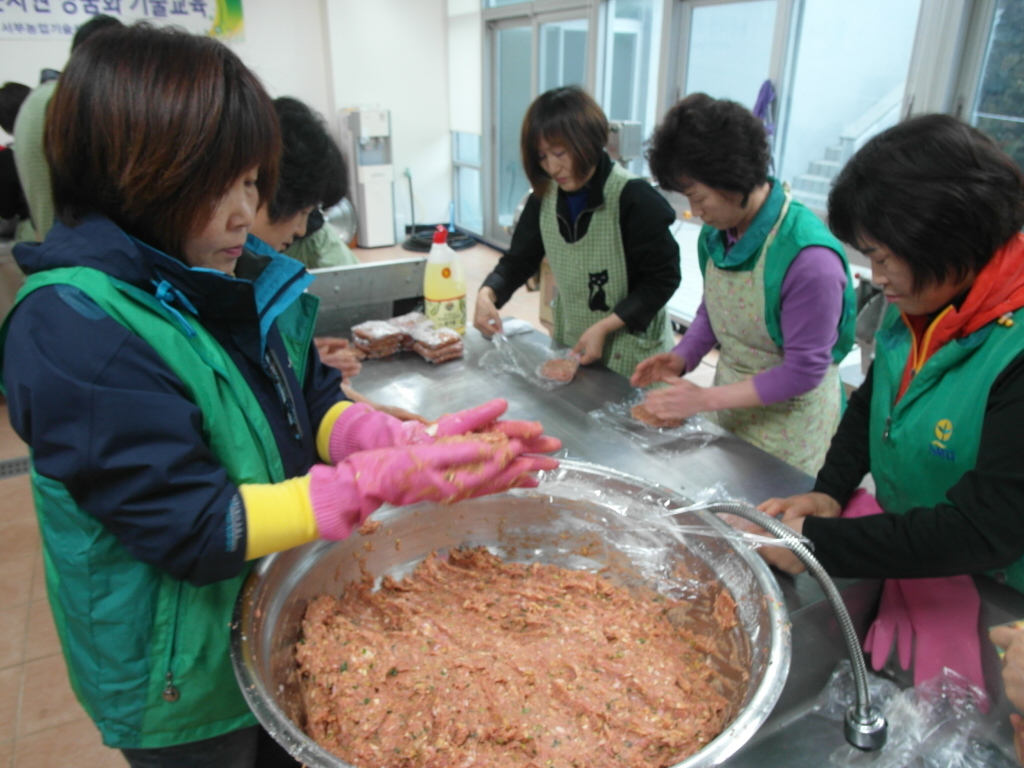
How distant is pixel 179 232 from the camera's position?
88 centimetres

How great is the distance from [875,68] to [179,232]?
4.10m

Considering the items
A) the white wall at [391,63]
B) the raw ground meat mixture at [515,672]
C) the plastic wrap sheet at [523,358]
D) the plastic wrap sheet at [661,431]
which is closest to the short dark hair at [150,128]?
the raw ground meat mixture at [515,672]

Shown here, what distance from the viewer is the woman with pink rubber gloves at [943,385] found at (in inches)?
40.5

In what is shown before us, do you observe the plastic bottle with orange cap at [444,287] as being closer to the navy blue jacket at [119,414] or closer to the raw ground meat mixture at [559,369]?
the raw ground meat mixture at [559,369]

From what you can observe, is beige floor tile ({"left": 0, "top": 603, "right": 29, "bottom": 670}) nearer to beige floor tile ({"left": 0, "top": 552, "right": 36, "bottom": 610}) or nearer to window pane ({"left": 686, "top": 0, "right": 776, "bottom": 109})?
beige floor tile ({"left": 0, "top": 552, "right": 36, "bottom": 610})

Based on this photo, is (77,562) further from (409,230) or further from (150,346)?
(409,230)

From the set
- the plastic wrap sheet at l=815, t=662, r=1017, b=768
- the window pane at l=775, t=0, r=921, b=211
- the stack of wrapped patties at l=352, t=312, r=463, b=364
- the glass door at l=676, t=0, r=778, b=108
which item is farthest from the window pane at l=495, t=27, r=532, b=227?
the plastic wrap sheet at l=815, t=662, r=1017, b=768

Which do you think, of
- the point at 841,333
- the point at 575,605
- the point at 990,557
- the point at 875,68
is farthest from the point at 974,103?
the point at 575,605

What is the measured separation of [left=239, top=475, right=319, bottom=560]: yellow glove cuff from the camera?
33.9 inches

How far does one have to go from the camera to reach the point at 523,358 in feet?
7.39

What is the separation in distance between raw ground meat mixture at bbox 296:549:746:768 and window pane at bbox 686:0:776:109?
395 cm

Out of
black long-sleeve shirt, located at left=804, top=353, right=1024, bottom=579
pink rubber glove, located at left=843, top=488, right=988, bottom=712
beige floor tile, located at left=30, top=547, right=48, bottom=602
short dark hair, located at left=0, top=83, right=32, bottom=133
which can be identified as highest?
short dark hair, located at left=0, top=83, right=32, bottom=133

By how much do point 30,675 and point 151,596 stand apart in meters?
1.88

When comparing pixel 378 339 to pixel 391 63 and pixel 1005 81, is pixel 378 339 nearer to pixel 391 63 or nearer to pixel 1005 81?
pixel 1005 81
